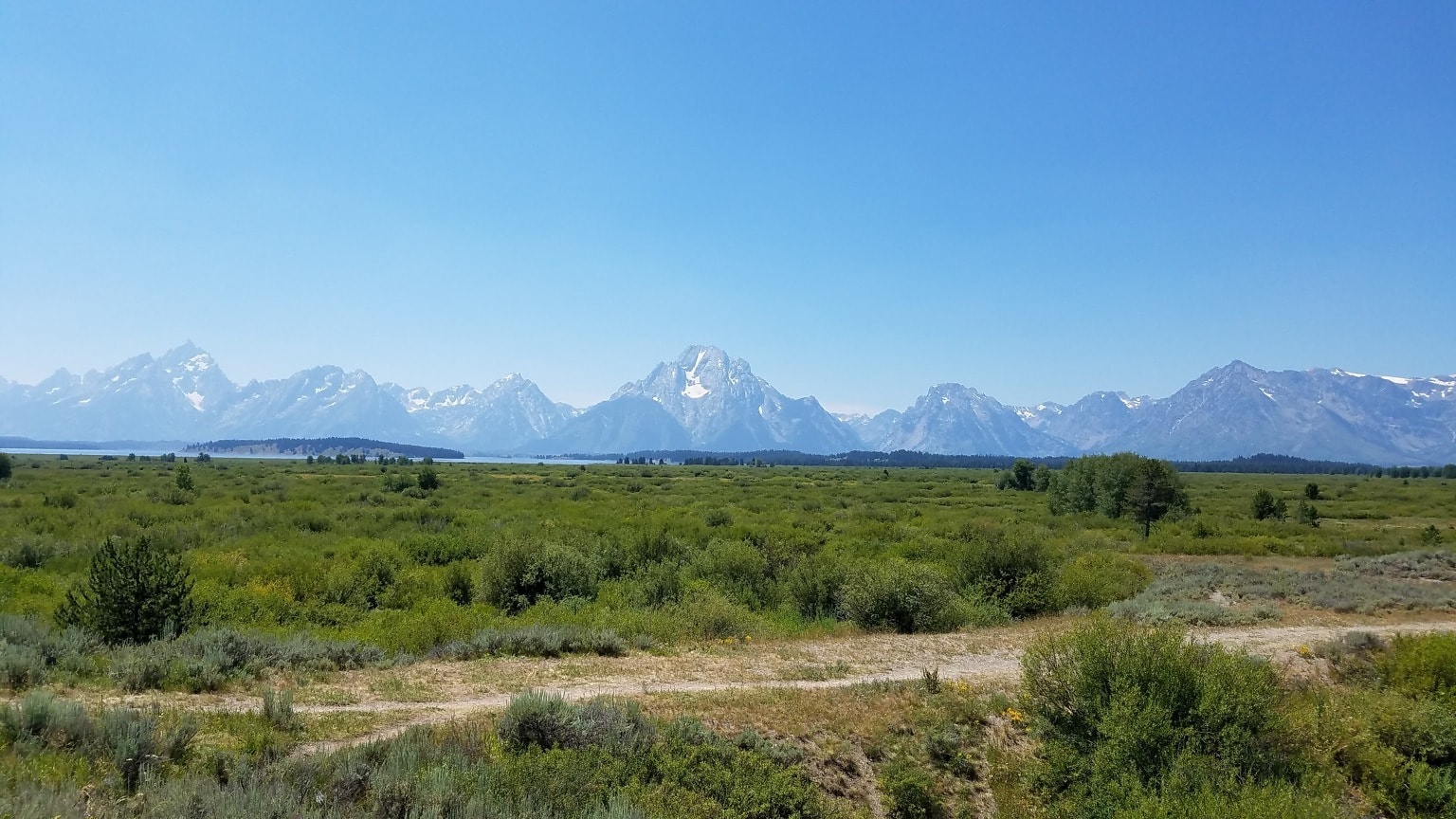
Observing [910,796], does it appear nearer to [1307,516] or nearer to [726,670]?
[726,670]

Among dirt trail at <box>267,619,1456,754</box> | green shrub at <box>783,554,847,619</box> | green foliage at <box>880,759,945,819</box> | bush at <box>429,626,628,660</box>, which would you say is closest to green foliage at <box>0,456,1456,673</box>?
green shrub at <box>783,554,847,619</box>

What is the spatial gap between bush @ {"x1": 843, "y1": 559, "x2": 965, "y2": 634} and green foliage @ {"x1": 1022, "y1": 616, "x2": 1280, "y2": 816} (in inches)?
285

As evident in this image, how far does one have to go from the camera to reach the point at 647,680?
12.0 m

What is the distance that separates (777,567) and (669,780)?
1613 cm

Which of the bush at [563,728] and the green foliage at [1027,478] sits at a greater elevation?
the bush at [563,728]

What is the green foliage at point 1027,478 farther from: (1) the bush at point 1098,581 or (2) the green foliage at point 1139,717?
(2) the green foliage at point 1139,717

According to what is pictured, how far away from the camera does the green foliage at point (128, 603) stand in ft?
41.1

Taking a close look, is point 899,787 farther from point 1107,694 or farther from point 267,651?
point 267,651

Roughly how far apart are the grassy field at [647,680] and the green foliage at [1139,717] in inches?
2.8

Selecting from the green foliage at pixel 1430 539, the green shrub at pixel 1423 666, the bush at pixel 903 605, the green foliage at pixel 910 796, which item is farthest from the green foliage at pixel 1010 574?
the green foliage at pixel 1430 539

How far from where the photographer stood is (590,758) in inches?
295

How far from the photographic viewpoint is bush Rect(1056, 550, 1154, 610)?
20.8 metres

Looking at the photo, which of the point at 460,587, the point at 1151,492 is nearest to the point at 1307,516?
the point at 1151,492

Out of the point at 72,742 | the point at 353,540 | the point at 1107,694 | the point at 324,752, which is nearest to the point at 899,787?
the point at 1107,694
